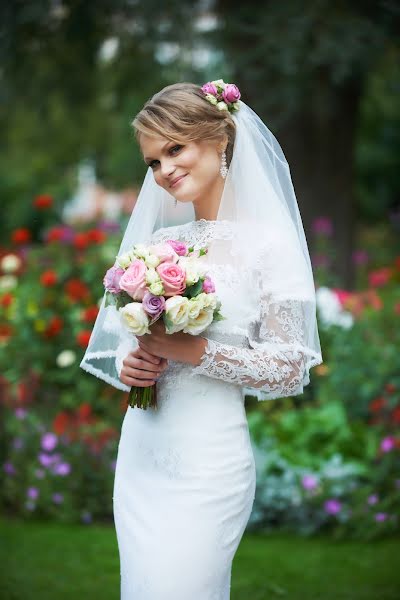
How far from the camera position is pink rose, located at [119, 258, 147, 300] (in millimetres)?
2582

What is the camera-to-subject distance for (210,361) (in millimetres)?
Result: 2717

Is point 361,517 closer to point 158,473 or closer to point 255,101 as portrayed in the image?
point 158,473

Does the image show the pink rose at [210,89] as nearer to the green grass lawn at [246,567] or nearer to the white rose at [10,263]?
the green grass lawn at [246,567]

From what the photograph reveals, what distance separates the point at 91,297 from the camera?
680cm

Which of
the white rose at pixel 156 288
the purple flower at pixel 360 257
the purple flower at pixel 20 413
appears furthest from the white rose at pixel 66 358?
the purple flower at pixel 360 257

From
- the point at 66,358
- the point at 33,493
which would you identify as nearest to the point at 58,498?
the point at 33,493

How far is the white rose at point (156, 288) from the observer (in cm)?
254

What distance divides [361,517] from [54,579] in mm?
1920

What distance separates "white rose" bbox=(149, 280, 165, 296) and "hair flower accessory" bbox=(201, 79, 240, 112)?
79 cm

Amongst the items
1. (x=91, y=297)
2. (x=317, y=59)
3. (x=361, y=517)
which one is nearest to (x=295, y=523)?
(x=361, y=517)

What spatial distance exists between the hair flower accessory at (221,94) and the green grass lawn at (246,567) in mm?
2730

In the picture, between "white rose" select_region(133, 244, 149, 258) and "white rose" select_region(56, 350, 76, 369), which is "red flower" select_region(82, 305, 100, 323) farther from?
"white rose" select_region(133, 244, 149, 258)

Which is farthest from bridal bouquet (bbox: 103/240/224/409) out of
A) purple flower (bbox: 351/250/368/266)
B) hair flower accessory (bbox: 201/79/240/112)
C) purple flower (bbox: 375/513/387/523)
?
purple flower (bbox: 351/250/368/266)

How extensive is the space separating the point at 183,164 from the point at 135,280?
524mm
